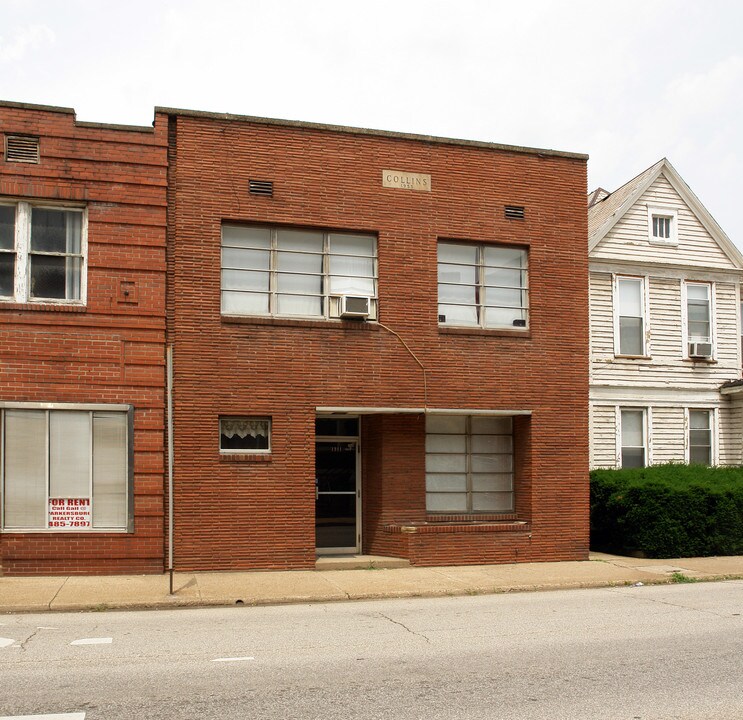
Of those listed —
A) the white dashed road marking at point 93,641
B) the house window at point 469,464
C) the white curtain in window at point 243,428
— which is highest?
the white curtain in window at point 243,428

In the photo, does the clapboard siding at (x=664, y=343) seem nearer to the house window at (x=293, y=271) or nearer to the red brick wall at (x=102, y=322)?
the house window at (x=293, y=271)

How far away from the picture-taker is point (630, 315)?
860 inches

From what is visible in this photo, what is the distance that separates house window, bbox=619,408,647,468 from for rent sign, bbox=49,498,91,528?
12.4 meters

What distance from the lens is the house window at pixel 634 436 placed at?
21766mm

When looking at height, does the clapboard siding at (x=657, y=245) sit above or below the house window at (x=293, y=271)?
above

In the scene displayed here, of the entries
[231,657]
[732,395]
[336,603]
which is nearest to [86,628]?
[231,657]

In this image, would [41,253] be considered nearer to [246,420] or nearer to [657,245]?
[246,420]

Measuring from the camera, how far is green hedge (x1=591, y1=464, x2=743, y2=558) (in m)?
17.9

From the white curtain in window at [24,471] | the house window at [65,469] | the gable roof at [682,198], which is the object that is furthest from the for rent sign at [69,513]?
the gable roof at [682,198]

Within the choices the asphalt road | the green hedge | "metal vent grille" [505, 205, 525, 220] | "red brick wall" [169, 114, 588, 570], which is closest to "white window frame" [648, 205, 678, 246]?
"red brick wall" [169, 114, 588, 570]

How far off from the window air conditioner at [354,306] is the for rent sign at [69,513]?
526cm

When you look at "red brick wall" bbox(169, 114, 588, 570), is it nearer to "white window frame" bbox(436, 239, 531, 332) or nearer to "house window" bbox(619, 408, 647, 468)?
"white window frame" bbox(436, 239, 531, 332)

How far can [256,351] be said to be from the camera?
16.0 m

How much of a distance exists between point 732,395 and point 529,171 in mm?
8383
